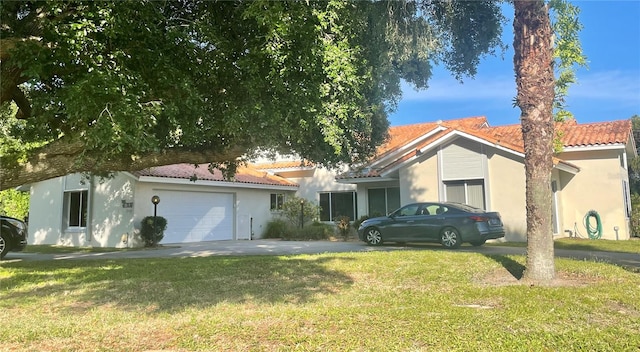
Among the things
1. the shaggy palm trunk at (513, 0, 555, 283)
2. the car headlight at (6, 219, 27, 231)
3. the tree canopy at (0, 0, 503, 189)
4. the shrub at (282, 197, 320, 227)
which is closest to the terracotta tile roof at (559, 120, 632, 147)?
the tree canopy at (0, 0, 503, 189)

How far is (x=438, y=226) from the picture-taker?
1419cm

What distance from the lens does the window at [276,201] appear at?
24202 mm

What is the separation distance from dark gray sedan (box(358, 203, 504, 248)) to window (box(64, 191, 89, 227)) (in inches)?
474

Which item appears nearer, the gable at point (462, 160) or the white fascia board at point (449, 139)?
the white fascia board at point (449, 139)

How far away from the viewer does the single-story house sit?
1686 centimetres

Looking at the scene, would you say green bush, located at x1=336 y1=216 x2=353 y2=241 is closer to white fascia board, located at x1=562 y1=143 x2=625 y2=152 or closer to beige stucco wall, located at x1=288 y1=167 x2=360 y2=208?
beige stucco wall, located at x1=288 y1=167 x2=360 y2=208

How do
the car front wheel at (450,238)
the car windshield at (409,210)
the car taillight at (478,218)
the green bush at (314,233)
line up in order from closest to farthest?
the car taillight at (478,218)
the car front wheel at (450,238)
the car windshield at (409,210)
the green bush at (314,233)

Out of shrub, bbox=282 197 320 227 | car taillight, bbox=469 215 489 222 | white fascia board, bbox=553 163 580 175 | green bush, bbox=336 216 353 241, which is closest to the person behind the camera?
car taillight, bbox=469 215 489 222

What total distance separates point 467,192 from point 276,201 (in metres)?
10.7

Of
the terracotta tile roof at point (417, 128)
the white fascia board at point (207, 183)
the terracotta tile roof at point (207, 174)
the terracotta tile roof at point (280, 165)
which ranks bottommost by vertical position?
the white fascia board at point (207, 183)

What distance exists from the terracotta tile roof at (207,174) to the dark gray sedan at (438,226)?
5.98 m

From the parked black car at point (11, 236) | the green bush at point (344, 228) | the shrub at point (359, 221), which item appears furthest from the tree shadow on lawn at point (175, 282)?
the green bush at point (344, 228)

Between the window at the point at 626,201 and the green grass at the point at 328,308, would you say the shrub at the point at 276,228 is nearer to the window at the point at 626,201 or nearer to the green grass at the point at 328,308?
the green grass at the point at 328,308

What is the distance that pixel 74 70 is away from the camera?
7340mm
